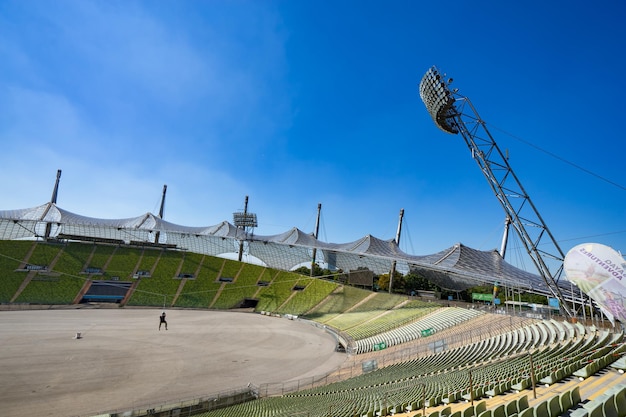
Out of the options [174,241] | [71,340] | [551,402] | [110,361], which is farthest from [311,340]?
[174,241]

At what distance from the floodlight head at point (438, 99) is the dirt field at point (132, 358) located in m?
21.8

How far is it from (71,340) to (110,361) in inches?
303

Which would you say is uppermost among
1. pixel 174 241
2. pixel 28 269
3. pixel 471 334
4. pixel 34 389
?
pixel 174 241

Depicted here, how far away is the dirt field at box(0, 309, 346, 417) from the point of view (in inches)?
674

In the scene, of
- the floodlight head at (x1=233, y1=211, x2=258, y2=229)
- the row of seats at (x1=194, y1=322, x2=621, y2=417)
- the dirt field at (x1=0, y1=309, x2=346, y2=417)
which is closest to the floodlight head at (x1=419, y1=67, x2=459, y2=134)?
the row of seats at (x1=194, y1=322, x2=621, y2=417)

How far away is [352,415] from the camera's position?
1196cm

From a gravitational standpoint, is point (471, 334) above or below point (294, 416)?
above

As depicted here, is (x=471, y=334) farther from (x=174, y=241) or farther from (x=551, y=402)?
(x=174, y=241)

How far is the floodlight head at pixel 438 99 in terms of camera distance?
25719 millimetres

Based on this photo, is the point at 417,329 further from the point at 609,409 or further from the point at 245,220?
the point at 245,220

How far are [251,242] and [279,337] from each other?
42075 mm

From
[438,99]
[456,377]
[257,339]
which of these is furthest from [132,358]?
[438,99]

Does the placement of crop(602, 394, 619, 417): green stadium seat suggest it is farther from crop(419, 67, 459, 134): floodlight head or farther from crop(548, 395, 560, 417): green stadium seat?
crop(419, 67, 459, 134): floodlight head

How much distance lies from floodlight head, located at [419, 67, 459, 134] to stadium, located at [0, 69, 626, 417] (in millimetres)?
158
